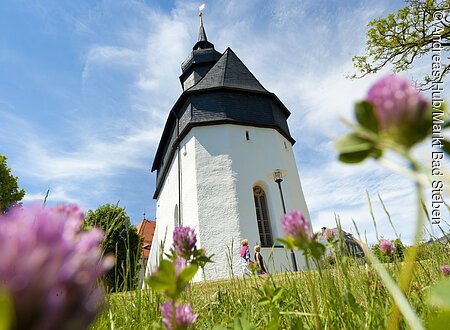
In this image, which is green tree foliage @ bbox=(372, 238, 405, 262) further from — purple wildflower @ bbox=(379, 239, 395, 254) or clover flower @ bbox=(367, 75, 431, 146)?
clover flower @ bbox=(367, 75, 431, 146)

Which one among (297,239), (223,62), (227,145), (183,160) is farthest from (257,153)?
(297,239)

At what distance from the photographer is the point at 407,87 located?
403mm

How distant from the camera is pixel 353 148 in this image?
0.46 m

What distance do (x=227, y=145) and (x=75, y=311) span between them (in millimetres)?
14581

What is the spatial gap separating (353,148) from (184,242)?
0.58 meters

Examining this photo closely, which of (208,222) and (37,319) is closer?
(37,319)

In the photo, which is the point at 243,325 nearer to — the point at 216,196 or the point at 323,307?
the point at 323,307

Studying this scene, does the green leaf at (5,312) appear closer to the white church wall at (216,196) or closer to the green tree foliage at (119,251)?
the green tree foliage at (119,251)

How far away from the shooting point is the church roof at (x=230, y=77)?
16.5 m

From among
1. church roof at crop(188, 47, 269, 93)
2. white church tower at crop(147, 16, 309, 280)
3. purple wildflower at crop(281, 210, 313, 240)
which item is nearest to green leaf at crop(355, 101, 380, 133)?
purple wildflower at crop(281, 210, 313, 240)

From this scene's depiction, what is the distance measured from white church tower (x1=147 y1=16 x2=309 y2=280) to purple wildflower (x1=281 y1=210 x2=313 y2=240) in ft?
38.7

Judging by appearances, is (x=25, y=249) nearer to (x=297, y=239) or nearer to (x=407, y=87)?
(x=407, y=87)

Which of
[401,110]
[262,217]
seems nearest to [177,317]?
[401,110]

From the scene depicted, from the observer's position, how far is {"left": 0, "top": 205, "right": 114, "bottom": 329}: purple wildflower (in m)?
0.24
